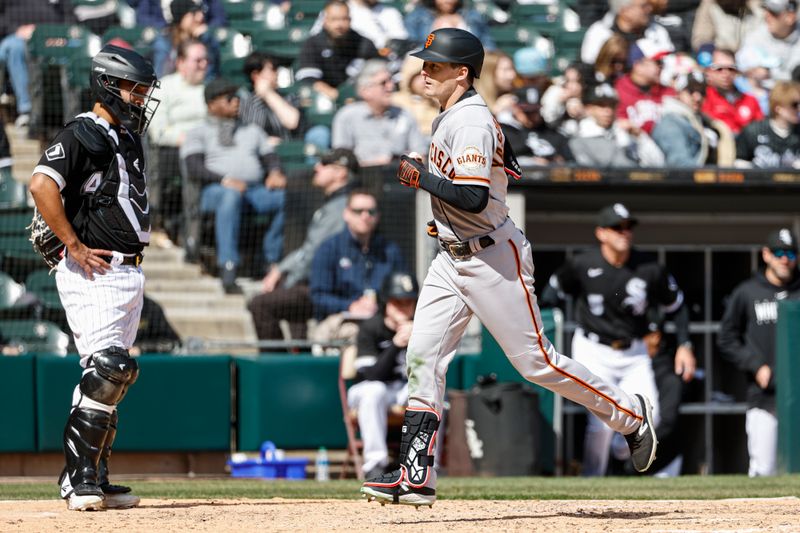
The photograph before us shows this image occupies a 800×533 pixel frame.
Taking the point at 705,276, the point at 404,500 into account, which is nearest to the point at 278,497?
the point at 404,500

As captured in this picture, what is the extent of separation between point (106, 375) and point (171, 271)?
17.2ft

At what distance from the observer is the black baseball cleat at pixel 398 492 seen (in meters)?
4.94

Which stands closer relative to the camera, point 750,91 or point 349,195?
point 349,195

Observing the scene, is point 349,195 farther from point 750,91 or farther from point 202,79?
point 750,91

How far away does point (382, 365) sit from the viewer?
8.75 meters

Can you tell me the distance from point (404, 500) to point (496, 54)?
715 cm

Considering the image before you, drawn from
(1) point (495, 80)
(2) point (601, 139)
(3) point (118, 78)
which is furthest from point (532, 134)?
(3) point (118, 78)

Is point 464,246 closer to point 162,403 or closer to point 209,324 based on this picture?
point 162,403

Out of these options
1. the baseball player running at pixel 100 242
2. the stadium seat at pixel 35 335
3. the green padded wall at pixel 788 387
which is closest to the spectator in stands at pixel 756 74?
the green padded wall at pixel 788 387

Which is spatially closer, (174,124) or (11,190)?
(11,190)

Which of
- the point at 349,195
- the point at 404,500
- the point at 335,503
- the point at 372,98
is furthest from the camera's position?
the point at 372,98

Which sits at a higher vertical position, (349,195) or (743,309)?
(349,195)

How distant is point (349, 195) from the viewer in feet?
32.7

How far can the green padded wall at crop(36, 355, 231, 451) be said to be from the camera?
896cm
